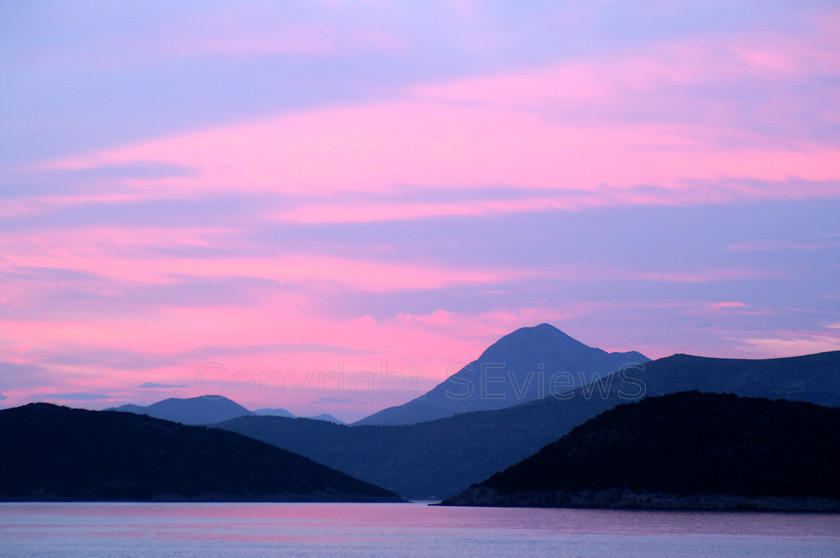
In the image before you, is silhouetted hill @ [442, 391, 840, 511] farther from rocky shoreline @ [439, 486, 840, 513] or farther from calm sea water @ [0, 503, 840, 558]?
calm sea water @ [0, 503, 840, 558]

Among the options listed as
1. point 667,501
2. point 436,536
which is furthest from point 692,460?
point 436,536

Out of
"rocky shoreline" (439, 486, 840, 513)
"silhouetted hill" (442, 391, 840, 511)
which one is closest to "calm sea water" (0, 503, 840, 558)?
"rocky shoreline" (439, 486, 840, 513)

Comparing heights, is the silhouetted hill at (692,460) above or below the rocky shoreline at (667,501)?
above

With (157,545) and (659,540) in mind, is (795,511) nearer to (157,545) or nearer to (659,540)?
(659,540)

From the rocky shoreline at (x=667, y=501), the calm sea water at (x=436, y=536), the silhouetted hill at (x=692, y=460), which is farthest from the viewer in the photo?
the silhouetted hill at (x=692, y=460)

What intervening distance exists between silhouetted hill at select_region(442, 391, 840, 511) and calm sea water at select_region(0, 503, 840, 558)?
30.0 ft

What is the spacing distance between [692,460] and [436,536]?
73649 mm

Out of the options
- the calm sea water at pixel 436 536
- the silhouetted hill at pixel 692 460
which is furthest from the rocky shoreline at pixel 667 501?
the calm sea water at pixel 436 536

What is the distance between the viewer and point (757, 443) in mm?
174375

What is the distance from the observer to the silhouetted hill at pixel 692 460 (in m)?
165

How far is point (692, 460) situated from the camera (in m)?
174

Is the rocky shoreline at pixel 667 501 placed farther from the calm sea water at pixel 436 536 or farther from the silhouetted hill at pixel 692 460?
the calm sea water at pixel 436 536

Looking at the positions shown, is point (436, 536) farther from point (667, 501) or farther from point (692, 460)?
point (692, 460)

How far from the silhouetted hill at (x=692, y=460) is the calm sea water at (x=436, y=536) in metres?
9.13
